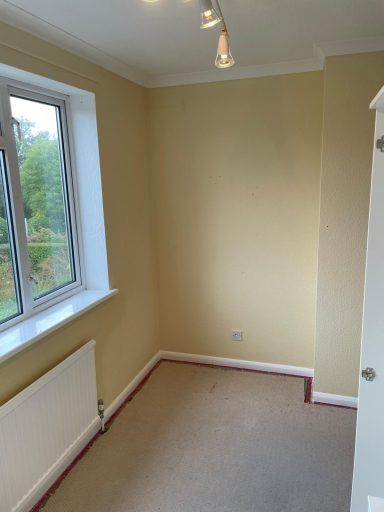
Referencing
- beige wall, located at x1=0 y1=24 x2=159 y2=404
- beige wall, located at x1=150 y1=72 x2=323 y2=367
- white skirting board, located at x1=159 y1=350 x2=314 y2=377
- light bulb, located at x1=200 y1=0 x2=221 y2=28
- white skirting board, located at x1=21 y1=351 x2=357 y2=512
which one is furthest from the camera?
Answer: white skirting board, located at x1=159 y1=350 x2=314 y2=377

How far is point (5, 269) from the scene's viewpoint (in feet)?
6.82

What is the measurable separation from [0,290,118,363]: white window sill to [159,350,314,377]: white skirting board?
3.83 feet

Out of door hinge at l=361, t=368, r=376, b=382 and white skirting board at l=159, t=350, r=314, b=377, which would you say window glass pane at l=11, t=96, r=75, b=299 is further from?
door hinge at l=361, t=368, r=376, b=382

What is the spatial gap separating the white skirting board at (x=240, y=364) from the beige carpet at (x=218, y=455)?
0.13 meters

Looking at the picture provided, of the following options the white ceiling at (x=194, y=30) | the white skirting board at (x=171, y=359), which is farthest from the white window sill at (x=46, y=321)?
the white ceiling at (x=194, y=30)

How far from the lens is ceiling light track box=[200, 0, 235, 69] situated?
1.41m

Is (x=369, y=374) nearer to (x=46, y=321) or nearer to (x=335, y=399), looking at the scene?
(x=335, y=399)

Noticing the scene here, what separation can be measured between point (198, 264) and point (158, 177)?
823 millimetres

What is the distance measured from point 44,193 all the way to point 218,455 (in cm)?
194

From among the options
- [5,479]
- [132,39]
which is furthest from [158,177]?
[5,479]

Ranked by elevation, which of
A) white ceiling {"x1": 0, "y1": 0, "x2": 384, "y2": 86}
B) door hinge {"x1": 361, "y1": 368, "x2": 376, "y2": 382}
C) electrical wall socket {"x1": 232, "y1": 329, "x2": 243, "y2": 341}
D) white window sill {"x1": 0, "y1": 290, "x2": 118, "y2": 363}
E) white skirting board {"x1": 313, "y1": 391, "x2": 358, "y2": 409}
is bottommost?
white skirting board {"x1": 313, "y1": 391, "x2": 358, "y2": 409}

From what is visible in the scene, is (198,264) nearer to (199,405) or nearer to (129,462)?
(199,405)

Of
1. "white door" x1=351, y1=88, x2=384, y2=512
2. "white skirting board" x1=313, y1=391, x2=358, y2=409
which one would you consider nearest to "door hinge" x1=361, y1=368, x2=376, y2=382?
"white door" x1=351, y1=88, x2=384, y2=512

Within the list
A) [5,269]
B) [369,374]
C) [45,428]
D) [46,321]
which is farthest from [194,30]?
[45,428]
